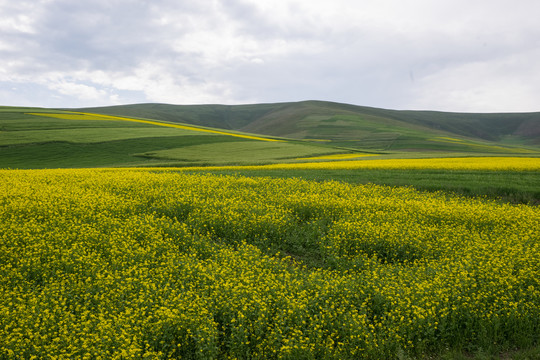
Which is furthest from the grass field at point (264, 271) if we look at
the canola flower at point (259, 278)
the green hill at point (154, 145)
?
the green hill at point (154, 145)

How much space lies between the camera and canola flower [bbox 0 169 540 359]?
5.52 m

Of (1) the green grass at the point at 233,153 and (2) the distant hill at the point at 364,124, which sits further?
(2) the distant hill at the point at 364,124

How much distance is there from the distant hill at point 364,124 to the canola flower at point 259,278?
69250 millimetres

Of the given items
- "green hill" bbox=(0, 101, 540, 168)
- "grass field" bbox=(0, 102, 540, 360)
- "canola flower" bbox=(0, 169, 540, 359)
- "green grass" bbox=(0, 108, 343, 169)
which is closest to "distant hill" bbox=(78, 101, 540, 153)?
"green hill" bbox=(0, 101, 540, 168)

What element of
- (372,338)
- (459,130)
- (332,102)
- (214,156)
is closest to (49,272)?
(372,338)

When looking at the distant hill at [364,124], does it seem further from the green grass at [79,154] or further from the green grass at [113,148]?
the green grass at [79,154]

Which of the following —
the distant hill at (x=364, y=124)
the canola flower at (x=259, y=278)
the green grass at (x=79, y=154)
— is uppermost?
the distant hill at (x=364, y=124)

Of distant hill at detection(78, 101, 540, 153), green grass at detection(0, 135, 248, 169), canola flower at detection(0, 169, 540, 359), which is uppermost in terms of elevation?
distant hill at detection(78, 101, 540, 153)

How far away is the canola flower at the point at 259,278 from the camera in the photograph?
217 inches

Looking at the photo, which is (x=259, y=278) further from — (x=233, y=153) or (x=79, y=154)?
(x=79, y=154)

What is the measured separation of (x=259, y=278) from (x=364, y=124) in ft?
388

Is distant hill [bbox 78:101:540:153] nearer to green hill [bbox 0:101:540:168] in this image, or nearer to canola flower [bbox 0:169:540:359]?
green hill [bbox 0:101:540:168]

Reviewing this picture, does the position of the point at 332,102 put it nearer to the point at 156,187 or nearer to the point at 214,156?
the point at 214,156

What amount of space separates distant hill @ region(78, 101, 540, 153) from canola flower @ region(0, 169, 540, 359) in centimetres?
6925
